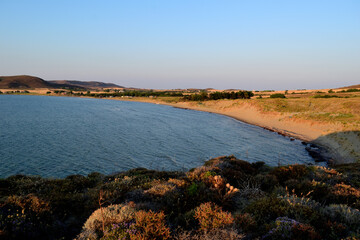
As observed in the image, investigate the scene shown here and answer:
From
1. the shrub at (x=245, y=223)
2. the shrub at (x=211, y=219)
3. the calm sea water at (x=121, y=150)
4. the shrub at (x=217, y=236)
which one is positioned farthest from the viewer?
the calm sea water at (x=121, y=150)

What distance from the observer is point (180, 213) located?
7.13 metres

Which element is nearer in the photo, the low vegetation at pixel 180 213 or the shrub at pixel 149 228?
the shrub at pixel 149 228

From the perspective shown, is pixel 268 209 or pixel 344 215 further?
pixel 268 209

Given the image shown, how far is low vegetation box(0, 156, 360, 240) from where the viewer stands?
18.8ft

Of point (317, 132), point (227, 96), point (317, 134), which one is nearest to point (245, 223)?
point (317, 134)

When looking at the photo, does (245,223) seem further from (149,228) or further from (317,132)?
(317,132)

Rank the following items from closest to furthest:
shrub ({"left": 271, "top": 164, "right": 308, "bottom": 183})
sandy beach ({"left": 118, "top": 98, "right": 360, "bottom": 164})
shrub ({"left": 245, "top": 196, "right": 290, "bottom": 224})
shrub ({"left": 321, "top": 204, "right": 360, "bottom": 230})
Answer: shrub ({"left": 321, "top": 204, "right": 360, "bottom": 230}), shrub ({"left": 245, "top": 196, "right": 290, "bottom": 224}), shrub ({"left": 271, "top": 164, "right": 308, "bottom": 183}), sandy beach ({"left": 118, "top": 98, "right": 360, "bottom": 164})

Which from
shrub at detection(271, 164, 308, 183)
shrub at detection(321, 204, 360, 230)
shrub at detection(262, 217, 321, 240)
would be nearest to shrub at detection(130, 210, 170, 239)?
shrub at detection(262, 217, 321, 240)

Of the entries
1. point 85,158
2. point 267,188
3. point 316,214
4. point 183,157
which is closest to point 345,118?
point 183,157

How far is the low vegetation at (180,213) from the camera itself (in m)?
5.72

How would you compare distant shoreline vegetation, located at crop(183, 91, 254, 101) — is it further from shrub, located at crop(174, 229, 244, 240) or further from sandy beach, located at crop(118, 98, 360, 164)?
shrub, located at crop(174, 229, 244, 240)

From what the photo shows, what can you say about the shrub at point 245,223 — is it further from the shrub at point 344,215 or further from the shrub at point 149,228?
the shrub at point 344,215

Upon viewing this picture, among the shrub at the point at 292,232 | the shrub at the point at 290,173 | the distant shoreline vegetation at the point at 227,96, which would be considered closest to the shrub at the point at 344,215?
the shrub at the point at 292,232

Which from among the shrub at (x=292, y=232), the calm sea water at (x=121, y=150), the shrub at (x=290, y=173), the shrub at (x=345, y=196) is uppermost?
the shrub at (x=292, y=232)
